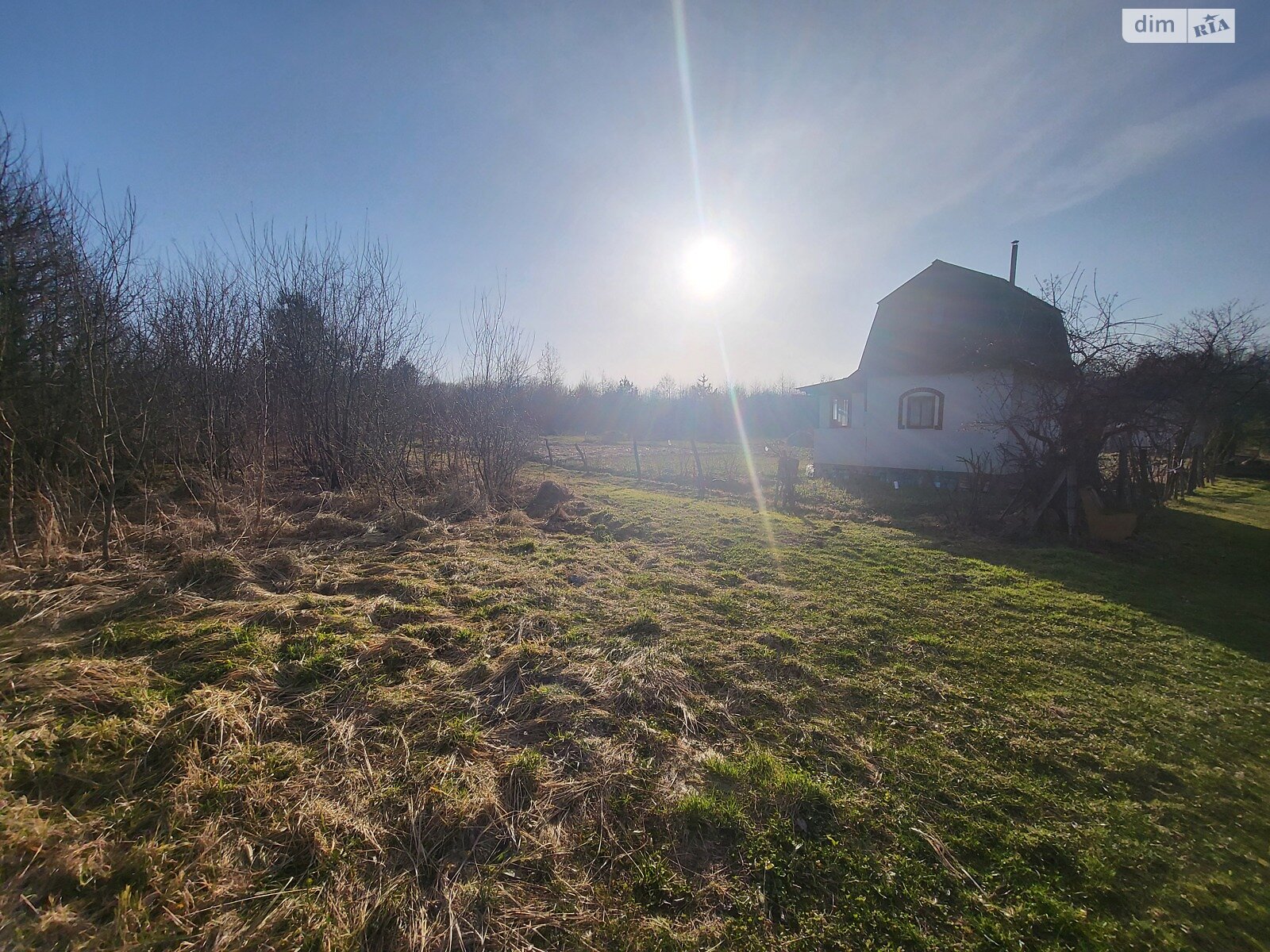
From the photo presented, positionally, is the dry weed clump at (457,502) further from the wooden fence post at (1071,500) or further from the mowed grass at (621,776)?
the wooden fence post at (1071,500)

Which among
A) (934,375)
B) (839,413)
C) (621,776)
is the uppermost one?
(934,375)

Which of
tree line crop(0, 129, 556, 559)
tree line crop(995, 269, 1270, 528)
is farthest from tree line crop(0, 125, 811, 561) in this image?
tree line crop(995, 269, 1270, 528)

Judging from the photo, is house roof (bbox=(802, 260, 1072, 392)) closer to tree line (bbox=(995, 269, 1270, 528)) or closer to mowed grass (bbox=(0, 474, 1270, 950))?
tree line (bbox=(995, 269, 1270, 528))

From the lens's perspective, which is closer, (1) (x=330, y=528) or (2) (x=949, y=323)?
(1) (x=330, y=528)

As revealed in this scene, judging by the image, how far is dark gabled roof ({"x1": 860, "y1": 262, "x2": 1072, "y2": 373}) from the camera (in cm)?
1217

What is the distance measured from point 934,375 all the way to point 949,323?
7.93 ft

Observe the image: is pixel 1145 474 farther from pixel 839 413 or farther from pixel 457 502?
pixel 457 502

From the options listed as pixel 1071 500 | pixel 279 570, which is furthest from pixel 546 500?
pixel 1071 500

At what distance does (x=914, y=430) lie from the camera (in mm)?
13469

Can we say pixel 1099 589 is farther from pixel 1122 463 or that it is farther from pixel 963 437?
pixel 963 437

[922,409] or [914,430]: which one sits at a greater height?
[922,409]

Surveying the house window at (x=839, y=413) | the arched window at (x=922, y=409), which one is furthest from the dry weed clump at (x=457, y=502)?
the house window at (x=839, y=413)

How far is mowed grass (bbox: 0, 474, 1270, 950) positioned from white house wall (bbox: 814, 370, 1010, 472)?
849cm

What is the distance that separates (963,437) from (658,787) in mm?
13601
